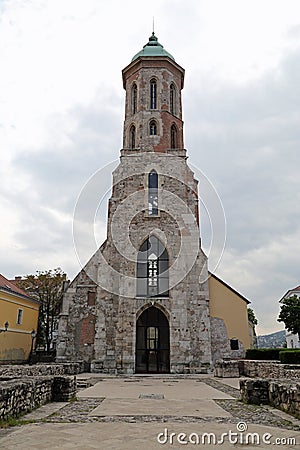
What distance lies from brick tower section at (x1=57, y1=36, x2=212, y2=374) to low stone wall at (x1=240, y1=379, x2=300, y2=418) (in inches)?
529

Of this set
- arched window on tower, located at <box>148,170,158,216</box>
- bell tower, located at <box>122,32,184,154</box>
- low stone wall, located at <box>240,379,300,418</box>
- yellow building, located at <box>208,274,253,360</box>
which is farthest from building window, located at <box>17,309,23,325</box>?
low stone wall, located at <box>240,379,300,418</box>

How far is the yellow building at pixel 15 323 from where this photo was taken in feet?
87.9

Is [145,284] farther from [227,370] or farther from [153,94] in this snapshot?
[153,94]

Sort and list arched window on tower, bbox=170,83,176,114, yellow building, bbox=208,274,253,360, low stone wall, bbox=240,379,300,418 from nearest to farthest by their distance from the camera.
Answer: low stone wall, bbox=240,379,300,418 < yellow building, bbox=208,274,253,360 < arched window on tower, bbox=170,83,176,114

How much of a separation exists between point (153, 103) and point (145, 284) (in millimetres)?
14633

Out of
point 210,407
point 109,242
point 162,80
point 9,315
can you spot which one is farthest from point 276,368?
point 162,80

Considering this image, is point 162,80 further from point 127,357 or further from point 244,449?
point 244,449

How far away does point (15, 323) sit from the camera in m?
28.7

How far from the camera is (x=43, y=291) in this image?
120 feet

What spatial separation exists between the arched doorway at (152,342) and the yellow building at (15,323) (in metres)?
8.34

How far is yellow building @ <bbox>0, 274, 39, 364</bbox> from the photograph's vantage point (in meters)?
26.8

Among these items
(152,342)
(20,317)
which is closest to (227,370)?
(152,342)

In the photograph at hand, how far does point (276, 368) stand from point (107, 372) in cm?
1117

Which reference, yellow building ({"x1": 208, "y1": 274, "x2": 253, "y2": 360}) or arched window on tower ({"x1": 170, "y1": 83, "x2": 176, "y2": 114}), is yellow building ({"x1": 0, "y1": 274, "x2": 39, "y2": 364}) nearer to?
yellow building ({"x1": 208, "y1": 274, "x2": 253, "y2": 360})
